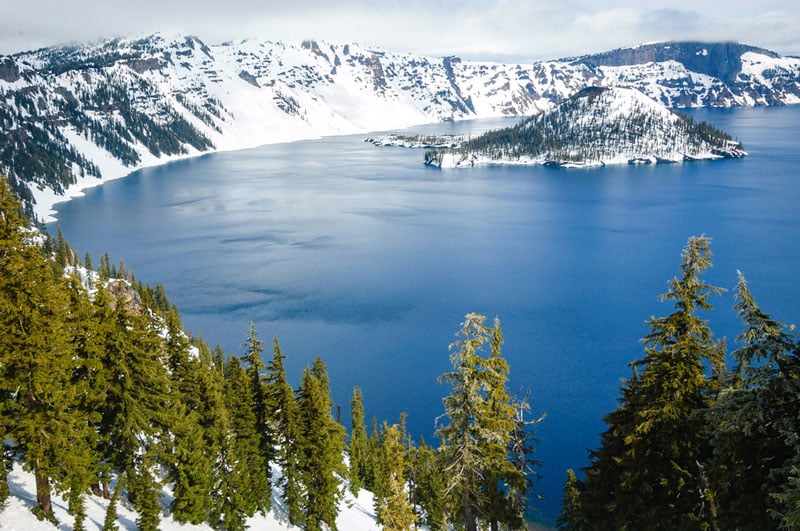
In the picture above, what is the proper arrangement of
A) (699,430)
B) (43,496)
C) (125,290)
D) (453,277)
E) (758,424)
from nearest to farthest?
(758,424)
(699,430)
(43,496)
(125,290)
(453,277)

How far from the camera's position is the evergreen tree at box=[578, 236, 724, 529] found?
63.4 feet

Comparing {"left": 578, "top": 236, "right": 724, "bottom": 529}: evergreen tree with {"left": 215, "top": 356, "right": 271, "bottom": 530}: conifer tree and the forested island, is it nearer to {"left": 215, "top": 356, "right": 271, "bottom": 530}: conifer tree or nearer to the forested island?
the forested island

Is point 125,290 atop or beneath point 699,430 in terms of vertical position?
beneath

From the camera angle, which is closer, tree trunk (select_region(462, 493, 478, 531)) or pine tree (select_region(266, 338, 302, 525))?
tree trunk (select_region(462, 493, 478, 531))

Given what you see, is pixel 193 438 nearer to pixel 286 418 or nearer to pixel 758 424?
pixel 286 418

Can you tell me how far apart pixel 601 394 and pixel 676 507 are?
149ft

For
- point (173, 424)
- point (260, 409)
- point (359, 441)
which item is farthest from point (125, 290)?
point (173, 424)

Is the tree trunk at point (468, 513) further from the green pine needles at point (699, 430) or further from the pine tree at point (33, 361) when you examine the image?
the pine tree at point (33, 361)

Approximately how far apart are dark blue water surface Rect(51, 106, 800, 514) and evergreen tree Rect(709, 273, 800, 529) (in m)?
36.8

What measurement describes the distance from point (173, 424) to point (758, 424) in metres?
25.2

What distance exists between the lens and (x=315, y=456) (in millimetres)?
33688

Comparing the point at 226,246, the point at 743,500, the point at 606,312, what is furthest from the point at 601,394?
the point at 226,246

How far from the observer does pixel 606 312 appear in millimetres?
86625

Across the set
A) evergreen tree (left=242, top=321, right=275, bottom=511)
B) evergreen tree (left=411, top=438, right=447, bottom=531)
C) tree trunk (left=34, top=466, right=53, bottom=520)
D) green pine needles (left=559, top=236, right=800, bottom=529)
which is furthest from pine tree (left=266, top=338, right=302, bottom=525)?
green pine needles (left=559, top=236, right=800, bottom=529)
